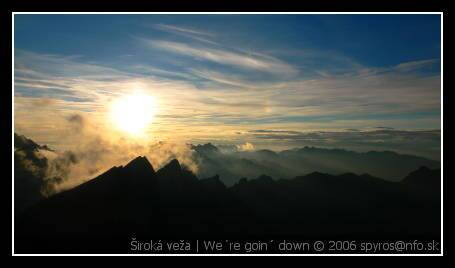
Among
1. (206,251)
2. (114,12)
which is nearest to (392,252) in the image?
(206,251)

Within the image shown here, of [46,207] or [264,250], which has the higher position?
[264,250]

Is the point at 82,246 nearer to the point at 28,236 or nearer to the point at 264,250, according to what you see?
the point at 28,236

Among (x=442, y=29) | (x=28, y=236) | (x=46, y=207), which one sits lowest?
(x=28, y=236)

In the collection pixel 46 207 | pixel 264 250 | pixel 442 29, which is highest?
pixel 442 29

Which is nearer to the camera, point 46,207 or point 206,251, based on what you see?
point 206,251

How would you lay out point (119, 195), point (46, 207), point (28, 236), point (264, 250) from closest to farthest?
point (264, 250) < point (46, 207) < point (28, 236) < point (119, 195)

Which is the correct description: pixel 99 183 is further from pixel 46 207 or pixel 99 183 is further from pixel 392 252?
pixel 392 252

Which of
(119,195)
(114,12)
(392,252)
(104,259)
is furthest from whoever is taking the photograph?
(119,195)

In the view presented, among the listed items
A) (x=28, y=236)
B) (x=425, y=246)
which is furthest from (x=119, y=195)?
(x=425, y=246)

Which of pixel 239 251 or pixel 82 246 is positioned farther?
pixel 82 246
